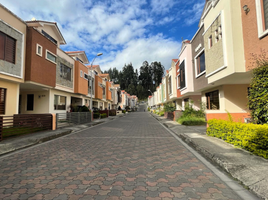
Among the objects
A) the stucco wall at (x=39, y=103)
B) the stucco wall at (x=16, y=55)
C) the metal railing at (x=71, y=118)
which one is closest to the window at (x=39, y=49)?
the stucco wall at (x=16, y=55)

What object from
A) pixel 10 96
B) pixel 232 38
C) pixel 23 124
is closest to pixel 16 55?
pixel 10 96

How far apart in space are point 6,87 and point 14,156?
7347mm

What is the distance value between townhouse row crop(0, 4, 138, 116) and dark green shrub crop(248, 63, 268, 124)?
1293 centimetres

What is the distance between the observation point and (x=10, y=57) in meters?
11.1

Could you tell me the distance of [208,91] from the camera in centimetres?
1309

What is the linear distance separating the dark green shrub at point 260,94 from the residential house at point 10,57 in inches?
506

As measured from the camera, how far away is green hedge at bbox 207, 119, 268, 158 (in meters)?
4.78

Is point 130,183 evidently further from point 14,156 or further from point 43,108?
point 43,108

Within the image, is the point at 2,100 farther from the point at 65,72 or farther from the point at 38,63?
the point at 65,72

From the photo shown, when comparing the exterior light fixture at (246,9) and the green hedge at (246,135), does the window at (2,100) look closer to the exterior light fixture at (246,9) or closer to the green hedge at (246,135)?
the green hedge at (246,135)

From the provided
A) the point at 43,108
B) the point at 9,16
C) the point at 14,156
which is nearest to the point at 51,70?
the point at 43,108

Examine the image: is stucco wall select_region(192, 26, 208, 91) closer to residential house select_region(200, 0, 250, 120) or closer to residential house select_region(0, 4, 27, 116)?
residential house select_region(200, 0, 250, 120)

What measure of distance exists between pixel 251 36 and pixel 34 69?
13.5 meters

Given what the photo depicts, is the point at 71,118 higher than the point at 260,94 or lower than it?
lower
